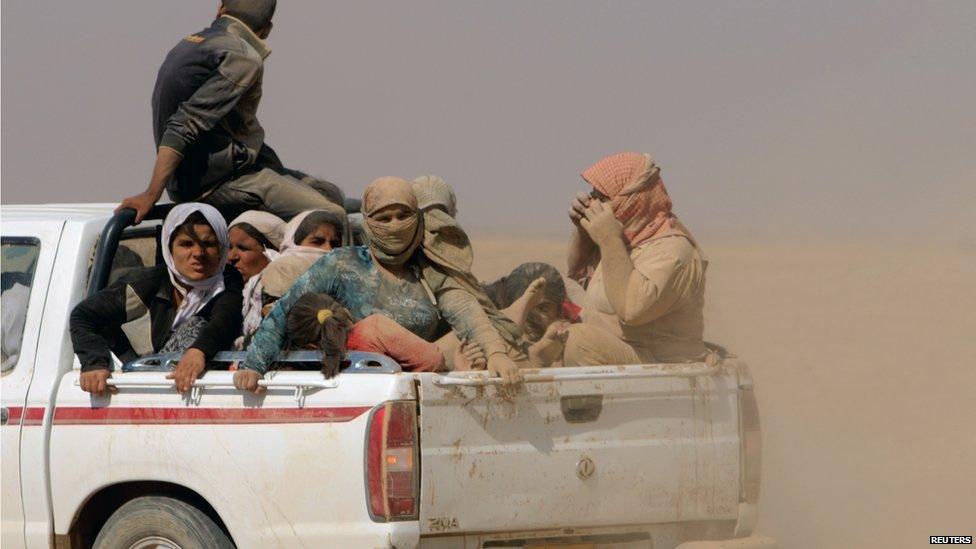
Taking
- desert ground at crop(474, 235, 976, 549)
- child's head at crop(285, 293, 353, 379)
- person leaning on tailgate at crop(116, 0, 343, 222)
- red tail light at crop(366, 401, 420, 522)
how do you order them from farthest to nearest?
desert ground at crop(474, 235, 976, 549)
person leaning on tailgate at crop(116, 0, 343, 222)
child's head at crop(285, 293, 353, 379)
red tail light at crop(366, 401, 420, 522)

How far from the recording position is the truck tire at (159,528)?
5785 millimetres

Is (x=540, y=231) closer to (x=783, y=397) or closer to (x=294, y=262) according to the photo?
(x=783, y=397)

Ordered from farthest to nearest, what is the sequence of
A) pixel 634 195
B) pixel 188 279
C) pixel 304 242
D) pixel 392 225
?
pixel 304 242 < pixel 634 195 < pixel 188 279 < pixel 392 225

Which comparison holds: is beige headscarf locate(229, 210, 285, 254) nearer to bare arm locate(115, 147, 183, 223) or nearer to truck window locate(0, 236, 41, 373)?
bare arm locate(115, 147, 183, 223)

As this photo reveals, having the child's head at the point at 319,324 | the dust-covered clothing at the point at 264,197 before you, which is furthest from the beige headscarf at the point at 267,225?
the child's head at the point at 319,324

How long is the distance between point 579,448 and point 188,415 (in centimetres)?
151

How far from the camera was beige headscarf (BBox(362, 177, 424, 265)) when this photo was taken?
19.8 feet

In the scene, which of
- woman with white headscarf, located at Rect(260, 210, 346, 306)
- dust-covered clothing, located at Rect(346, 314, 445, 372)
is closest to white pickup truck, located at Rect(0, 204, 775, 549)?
dust-covered clothing, located at Rect(346, 314, 445, 372)

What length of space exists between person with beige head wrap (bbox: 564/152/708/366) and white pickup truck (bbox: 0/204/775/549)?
56 cm

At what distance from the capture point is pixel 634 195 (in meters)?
6.75

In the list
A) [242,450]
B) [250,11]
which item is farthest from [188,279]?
[250,11]

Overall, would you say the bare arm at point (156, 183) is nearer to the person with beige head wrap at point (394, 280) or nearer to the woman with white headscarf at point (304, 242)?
the woman with white headscarf at point (304, 242)

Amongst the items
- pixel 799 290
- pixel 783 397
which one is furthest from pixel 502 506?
pixel 799 290

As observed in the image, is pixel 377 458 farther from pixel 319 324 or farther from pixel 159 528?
pixel 159 528
